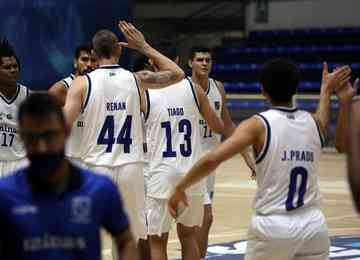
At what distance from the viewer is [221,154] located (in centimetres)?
540

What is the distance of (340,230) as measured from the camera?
12.2 metres

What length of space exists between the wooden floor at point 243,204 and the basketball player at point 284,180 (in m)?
4.40

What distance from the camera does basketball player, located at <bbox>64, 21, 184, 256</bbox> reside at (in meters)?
7.91

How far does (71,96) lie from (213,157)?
254 centimetres

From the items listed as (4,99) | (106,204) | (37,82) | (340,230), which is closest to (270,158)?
(106,204)

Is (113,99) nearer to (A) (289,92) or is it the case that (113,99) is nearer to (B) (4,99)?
(B) (4,99)

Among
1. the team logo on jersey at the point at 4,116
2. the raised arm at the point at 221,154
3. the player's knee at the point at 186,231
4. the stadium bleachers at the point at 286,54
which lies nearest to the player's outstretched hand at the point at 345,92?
the raised arm at the point at 221,154

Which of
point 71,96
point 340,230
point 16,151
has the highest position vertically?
point 71,96

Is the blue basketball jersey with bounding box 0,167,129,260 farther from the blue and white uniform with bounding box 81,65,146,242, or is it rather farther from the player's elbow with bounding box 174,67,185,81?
the player's elbow with bounding box 174,67,185,81

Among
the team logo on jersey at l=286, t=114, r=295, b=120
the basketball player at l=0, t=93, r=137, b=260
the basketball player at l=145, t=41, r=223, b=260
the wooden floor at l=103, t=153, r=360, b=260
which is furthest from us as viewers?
the wooden floor at l=103, t=153, r=360, b=260

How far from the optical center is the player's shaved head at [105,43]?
25.9 feet

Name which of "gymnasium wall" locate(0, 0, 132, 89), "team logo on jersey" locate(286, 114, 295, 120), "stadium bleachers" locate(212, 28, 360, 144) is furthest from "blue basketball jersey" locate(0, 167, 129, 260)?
"stadium bleachers" locate(212, 28, 360, 144)

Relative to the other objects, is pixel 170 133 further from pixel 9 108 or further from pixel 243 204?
pixel 243 204

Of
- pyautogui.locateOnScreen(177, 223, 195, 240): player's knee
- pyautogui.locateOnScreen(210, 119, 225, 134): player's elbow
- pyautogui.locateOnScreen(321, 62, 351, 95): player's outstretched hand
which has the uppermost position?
pyautogui.locateOnScreen(321, 62, 351, 95): player's outstretched hand
